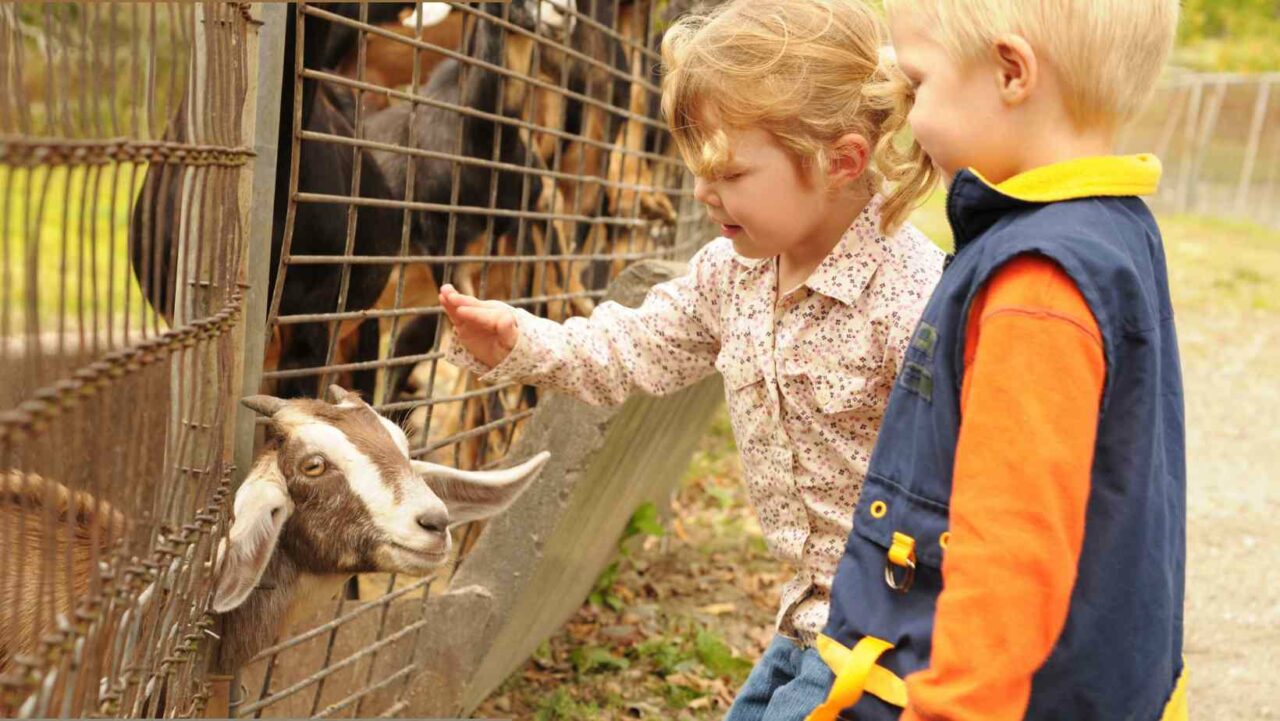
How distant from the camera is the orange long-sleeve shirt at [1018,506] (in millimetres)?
1514

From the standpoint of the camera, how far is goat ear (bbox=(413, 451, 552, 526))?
9.14ft

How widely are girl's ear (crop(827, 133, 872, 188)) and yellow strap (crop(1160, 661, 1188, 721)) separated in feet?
3.10

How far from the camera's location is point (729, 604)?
5.34 meters

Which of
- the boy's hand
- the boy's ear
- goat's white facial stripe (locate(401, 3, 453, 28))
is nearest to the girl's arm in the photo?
the boy's hand

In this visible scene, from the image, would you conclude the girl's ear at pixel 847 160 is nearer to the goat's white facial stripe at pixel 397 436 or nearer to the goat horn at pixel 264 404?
the goat's white facial stripe at pixel 397 436

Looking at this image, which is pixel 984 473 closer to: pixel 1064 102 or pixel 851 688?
pixel 851 688

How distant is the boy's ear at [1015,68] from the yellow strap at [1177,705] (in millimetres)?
786

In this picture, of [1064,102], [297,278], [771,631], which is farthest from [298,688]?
[771,631]

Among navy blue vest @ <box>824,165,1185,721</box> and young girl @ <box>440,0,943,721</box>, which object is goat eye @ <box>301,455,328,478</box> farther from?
navy blue vest @ <box>824,165,1185,721</box>

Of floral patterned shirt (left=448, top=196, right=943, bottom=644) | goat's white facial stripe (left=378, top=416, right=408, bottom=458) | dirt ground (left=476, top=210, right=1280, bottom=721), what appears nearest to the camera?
floral patterned shirt (left=448, top=196, right=943, bottom=644)

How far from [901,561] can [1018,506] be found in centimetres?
24

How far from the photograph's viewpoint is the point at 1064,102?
1714 mm

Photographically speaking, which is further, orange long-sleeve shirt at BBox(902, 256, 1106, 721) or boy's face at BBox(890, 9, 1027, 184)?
boy's face at BBox(890, 9, 1027, 184)

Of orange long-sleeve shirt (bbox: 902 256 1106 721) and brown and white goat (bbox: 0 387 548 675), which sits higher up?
orange long-sleeve shirt (bbox: 902 256 1106 721)
